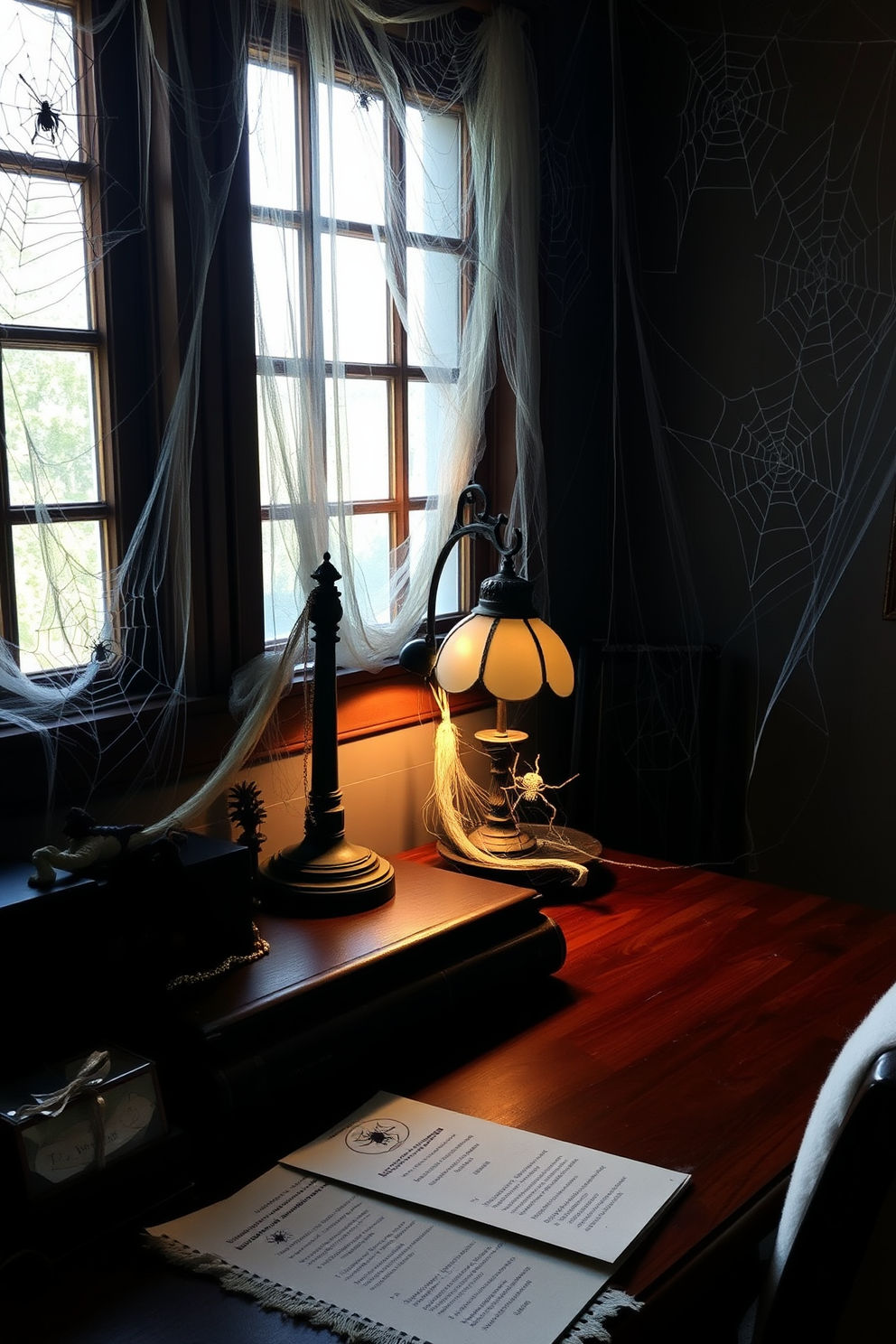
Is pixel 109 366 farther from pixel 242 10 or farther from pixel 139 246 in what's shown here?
pixel 242 10

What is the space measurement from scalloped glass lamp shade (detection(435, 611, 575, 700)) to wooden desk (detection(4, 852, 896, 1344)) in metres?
0.33

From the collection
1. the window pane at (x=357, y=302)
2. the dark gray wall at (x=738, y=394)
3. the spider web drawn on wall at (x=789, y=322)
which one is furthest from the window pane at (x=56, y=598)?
the spider web drawn on wall at (x=789, y=322)

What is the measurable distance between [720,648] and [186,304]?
3.91ft

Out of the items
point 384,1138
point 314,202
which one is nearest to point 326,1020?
point 384,1138

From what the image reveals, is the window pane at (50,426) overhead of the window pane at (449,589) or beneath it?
overhead

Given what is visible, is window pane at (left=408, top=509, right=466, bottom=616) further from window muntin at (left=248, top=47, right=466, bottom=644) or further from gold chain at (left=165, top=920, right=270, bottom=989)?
gold chain at (left=165, top=920, right=270, bottom=989)

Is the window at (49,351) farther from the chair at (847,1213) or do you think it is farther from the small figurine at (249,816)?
the chair at (847,1213)

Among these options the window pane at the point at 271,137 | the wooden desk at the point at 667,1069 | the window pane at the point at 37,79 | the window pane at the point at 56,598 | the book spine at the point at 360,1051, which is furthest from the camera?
the window pane at the point at 271,137

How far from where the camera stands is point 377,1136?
1092 mm

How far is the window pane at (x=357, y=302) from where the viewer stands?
1673 millimetres

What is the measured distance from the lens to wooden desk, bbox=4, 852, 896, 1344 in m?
0.89

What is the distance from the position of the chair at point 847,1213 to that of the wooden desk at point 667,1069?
0.46 ft

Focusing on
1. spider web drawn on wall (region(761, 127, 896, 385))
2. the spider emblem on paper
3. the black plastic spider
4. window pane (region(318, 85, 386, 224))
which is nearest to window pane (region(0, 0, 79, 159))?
the black plastic spider

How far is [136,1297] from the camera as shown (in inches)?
34.9
